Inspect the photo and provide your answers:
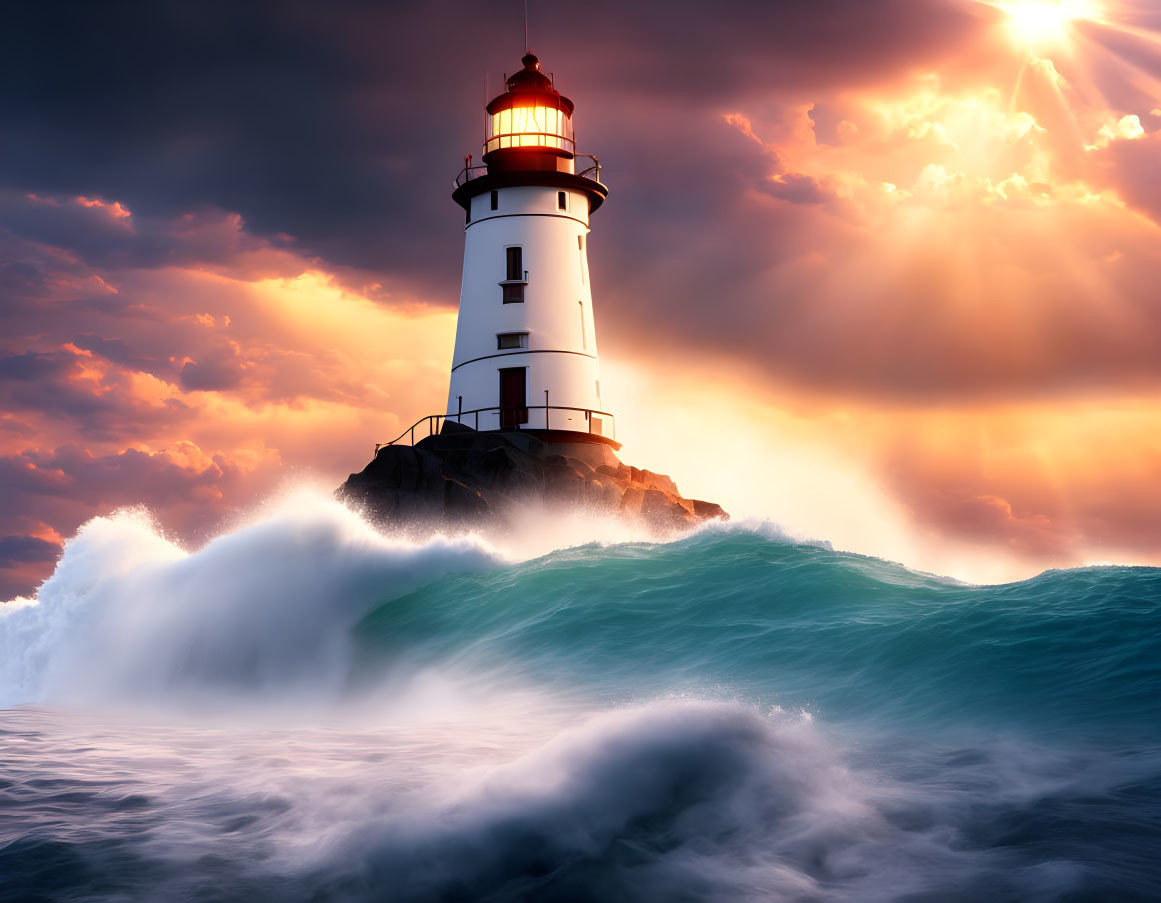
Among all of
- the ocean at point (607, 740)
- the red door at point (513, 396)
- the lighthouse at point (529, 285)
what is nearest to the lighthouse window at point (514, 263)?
the lighthouse at point (529, 285)

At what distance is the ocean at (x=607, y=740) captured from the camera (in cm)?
427

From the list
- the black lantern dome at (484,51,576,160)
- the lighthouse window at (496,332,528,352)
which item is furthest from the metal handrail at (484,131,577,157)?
the lighthouse window at (496,332,528,352)

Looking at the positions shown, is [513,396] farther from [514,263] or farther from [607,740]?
[607,740]

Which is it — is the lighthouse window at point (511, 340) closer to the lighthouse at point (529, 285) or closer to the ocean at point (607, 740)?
the lighthouse at point (529, 285)

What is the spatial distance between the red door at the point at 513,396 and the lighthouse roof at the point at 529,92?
834cm

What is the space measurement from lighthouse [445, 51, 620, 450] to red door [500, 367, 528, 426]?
0.03 m

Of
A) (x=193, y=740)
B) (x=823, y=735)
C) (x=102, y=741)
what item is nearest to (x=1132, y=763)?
(x=823, y=735)

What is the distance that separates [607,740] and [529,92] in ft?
86.2

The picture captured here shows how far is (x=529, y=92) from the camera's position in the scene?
28.3 m

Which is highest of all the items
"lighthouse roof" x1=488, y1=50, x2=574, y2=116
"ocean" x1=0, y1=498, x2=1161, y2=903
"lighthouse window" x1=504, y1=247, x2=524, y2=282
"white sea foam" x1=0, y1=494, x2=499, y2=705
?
"lighthouse roof" x1=488, y1=50, x2=574, y2=116

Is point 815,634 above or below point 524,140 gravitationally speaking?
below

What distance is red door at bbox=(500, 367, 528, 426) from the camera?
88.8 ft

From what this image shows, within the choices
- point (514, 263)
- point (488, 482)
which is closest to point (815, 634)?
point (488, 482)

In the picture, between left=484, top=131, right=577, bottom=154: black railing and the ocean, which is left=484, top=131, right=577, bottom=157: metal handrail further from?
the ocean
